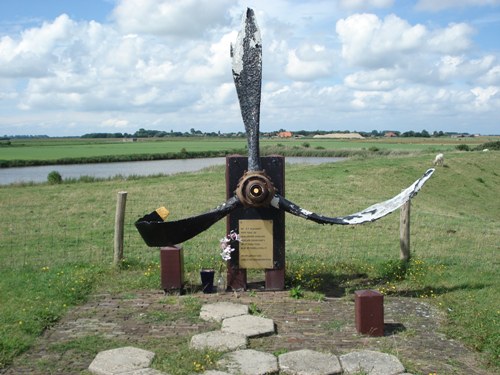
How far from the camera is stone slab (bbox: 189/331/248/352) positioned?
19.8 ft

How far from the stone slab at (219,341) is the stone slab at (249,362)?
6.4 inches

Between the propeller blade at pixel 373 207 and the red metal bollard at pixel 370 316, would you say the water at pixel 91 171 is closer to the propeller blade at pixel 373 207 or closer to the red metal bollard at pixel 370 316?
the propeller blade at pixel 373 207

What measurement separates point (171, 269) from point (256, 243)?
136 cm

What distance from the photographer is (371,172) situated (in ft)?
90.6

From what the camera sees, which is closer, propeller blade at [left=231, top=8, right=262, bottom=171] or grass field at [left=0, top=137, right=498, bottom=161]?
propeller blade at [left=231, top=8, right=262, bottom=171]

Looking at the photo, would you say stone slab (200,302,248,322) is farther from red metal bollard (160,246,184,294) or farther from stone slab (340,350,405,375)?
stone slab (340,350,405,375)

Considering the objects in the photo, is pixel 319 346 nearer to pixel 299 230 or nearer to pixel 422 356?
pixel 422 356

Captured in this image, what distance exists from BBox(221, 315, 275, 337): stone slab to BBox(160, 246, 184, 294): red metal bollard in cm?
147

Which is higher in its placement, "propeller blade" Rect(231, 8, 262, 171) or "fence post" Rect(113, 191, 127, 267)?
"propeller blade" Rect(231, 8, 262, 171)

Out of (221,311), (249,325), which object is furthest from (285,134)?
(249,325)

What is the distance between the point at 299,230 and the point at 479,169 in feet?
77.2

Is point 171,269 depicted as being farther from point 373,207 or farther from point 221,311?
point 373,207

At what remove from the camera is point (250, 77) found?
833 centimetres

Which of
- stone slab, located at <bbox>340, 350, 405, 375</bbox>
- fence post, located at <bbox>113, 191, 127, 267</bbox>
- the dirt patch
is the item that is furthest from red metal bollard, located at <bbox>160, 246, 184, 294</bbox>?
stone slab, located at <bbox>340, 350, 405, 375</bbox>
